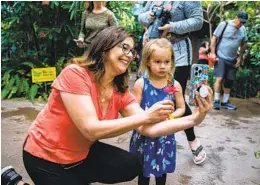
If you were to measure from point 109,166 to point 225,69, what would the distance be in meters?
4.02

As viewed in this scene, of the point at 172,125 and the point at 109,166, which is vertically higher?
the point at 172,125

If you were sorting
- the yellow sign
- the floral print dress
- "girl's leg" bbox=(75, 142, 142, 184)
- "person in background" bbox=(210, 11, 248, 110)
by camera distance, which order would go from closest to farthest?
"girl's leg" bbox=(75, 142, 142, 184), the floral print dress, the yellow sign, "person in background" bbox=(210, 11, 248, 110)

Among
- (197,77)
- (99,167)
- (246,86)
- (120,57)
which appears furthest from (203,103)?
(246,86)

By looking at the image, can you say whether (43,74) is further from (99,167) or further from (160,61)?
(99,167)

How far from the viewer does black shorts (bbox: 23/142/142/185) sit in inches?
73.3

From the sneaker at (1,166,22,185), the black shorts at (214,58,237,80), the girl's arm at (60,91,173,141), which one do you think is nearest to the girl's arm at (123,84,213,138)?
the girl's arm at (60,91,173,141)

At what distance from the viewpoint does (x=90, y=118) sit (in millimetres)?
1654

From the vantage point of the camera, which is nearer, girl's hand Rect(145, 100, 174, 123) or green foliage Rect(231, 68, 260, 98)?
girl's hand Rect(145, 100, 174, 123)

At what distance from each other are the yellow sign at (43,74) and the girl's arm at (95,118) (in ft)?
12.0

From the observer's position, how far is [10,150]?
3.26 m

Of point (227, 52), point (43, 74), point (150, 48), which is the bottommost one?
point (43, 74)

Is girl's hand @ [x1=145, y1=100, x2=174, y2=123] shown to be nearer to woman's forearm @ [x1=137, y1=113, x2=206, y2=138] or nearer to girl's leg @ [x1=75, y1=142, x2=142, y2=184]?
woman's forearm @ [x1=137, y1=113, x2=206, y2=138]

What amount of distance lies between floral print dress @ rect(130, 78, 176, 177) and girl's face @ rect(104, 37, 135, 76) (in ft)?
1.57

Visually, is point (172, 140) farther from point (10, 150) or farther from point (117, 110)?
point (10, 150)
